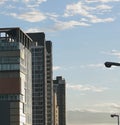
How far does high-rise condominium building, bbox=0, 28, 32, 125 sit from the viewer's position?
163875 millimetres

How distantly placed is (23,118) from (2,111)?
8152 millimetres

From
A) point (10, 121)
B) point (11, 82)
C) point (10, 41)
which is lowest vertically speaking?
point (10, 121)

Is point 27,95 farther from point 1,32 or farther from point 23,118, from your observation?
point 1,32

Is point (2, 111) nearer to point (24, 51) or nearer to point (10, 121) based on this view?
point (10, 121)

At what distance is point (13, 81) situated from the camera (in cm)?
16675

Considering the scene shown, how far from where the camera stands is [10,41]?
170 metres

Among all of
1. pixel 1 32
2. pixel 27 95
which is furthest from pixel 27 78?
pixel 1 32

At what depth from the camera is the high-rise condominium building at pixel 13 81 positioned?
164 meters

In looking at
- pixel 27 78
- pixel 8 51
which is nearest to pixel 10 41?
pixel 8 51

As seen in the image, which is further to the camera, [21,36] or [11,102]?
[21,36]

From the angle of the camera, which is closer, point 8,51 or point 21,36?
point 8,51

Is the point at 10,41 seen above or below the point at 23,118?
above

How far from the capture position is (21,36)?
586ft

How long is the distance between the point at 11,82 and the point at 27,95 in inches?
481
